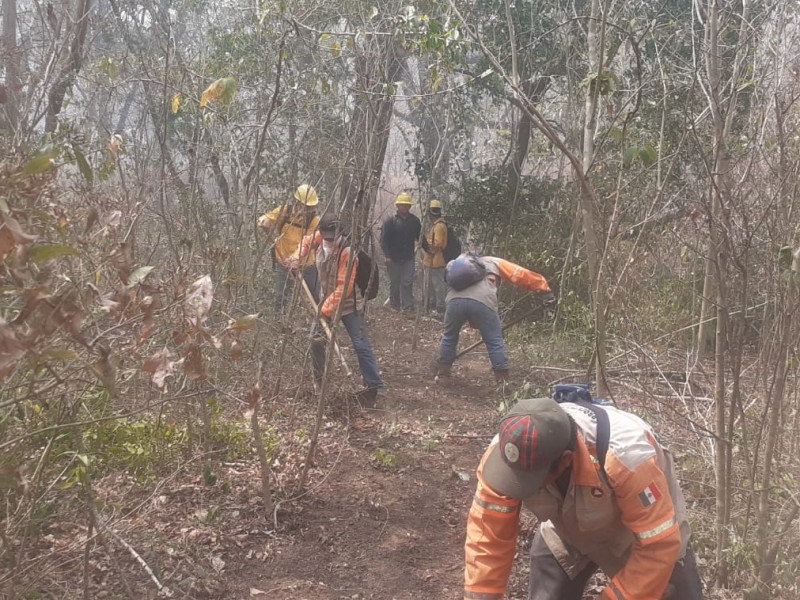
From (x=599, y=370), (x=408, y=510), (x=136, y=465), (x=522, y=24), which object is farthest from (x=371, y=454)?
(x=522, y=24)

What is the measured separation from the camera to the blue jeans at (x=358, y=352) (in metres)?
5.70

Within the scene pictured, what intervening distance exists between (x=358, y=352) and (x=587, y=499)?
11.6ft

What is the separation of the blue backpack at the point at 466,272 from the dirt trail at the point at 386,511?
1.07 metres

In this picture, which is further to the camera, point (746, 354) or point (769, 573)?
point (746, 354)

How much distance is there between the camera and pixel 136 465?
405 cm

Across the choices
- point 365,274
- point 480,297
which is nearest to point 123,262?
point 365,274

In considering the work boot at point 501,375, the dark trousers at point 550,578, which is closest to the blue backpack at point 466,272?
the work boot at point 501,375

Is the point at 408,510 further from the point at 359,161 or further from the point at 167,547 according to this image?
the point at 359,161

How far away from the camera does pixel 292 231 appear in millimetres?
7320

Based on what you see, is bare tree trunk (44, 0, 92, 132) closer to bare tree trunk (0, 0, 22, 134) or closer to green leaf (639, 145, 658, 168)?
bare tree trunk (0, 0, 22, 134)

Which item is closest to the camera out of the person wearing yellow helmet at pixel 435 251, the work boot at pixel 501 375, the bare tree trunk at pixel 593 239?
the bare tree trunk at pixel 593 239

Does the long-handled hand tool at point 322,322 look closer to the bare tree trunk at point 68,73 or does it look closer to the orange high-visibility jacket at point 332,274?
the orange high-visibility jacket at point 332,274

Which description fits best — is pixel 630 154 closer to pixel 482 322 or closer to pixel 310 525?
pixel 310 525

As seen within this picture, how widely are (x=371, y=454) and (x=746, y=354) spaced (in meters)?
4.05
